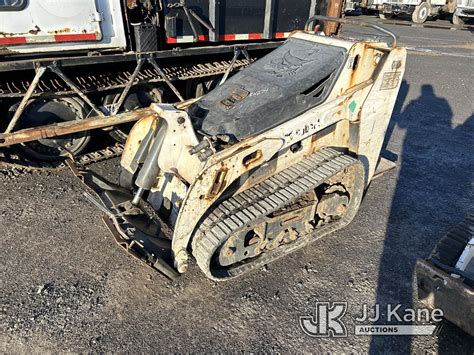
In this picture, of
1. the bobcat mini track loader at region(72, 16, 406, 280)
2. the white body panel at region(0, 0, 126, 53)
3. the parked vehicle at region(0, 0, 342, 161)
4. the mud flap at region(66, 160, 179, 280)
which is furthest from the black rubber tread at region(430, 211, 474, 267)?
the white body panel at region(0, 0, 126, 53)

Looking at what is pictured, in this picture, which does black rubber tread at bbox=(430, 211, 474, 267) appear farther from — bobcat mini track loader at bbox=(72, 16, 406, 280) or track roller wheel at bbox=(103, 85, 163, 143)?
track roller wheel at bbox=(103, 85, 163, 143)

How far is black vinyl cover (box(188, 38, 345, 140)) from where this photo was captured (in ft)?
11.0

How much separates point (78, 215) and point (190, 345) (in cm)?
216

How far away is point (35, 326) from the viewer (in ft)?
9.84

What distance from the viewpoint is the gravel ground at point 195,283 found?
2938mm

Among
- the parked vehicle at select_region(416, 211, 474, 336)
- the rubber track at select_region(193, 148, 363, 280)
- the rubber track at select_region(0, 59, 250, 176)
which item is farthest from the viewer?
the rubber track at select_region(0, 59, 250, 176)

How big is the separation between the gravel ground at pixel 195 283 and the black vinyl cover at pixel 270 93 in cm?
136

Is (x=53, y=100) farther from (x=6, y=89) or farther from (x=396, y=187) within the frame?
(x=396, y=187)

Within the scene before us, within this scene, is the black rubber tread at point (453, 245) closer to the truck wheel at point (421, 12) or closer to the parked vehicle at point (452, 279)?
the parked vehicle at point (452, 279)

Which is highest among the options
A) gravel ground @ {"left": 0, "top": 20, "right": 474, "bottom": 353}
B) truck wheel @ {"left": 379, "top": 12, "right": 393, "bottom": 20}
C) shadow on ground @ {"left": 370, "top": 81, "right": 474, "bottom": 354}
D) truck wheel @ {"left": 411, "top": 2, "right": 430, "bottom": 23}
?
truck wheel @ {"left": 411, "top": 2, "right": 430, "bottom": 23}

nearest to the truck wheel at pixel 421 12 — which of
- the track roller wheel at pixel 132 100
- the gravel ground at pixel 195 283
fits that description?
the gravel ground at pixel 195 283

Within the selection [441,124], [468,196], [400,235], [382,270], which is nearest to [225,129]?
[382,270]

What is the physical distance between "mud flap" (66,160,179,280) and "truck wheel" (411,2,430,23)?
23158 mm

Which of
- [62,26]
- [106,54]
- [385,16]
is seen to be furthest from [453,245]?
[385,16]
